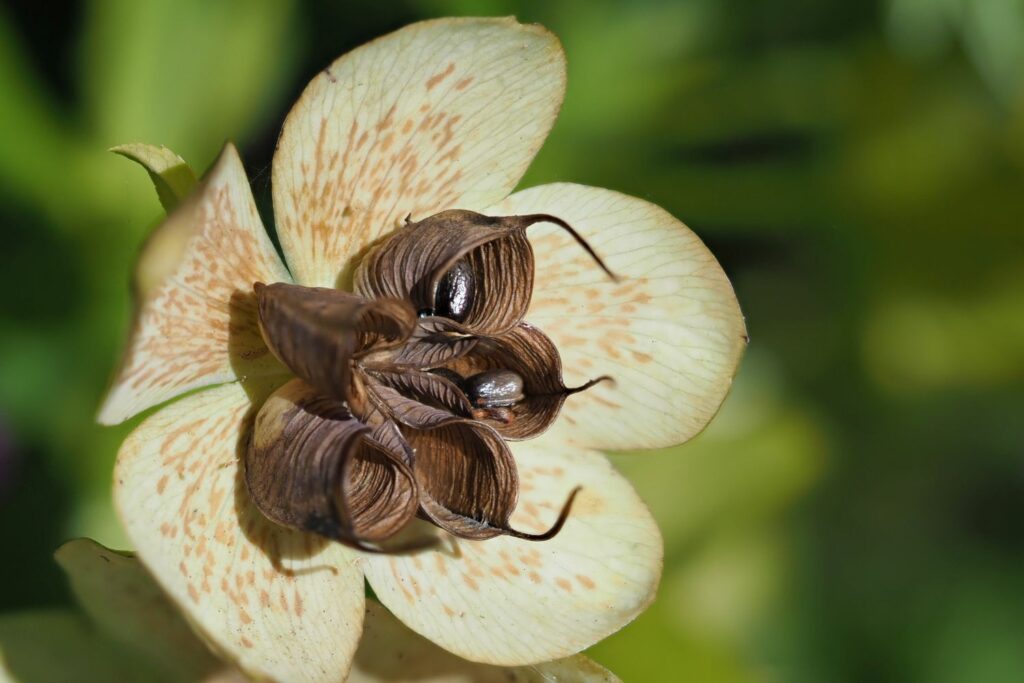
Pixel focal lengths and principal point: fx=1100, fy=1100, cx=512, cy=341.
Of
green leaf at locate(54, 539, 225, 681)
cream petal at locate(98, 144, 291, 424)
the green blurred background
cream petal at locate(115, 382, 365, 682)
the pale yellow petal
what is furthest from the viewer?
the green blurred background

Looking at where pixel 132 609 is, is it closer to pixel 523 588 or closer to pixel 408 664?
pixel 408 664

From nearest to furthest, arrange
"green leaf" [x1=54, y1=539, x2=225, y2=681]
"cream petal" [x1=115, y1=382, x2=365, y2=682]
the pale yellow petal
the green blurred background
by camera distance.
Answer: "cream petal" [x1=115, y1=382, x2=365, y2=682], "green leaf" [x1=54, y1=539, x2=225, y2=681], the pale yellow petal, the green blurred background

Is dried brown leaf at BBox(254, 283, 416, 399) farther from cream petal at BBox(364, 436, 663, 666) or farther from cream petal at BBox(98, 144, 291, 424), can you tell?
cream petal at BBox(364, 436, 663, 666)

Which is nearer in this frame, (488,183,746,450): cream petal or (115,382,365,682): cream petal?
(115,382,365,682): cream petal

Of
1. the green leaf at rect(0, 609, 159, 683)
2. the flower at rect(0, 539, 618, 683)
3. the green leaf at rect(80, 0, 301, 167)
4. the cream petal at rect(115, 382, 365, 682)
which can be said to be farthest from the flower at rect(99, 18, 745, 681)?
the green leaf at rect(80, 0, 301, 167)

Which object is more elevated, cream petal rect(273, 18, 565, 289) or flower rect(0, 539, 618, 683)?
cream petal rect(273, 18, 565, 289)

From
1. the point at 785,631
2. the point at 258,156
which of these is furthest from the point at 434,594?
the point at 785,631

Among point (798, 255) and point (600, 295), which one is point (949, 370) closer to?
point (798, 255)

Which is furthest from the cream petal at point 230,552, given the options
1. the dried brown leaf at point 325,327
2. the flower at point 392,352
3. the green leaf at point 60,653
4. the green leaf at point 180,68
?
the green leaf at point 180,68
